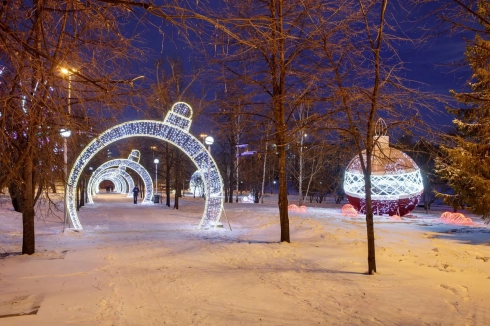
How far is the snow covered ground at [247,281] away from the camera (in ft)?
18.9

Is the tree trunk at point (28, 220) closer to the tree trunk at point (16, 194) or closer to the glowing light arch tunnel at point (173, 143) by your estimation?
the tree trunk at point (16, 194)

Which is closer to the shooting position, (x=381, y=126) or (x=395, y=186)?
(x=381, y=126)

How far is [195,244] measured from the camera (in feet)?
40.9

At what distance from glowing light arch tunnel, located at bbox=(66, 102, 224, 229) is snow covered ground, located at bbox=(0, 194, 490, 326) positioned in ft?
9.14

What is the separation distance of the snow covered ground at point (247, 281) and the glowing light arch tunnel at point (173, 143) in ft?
9.14

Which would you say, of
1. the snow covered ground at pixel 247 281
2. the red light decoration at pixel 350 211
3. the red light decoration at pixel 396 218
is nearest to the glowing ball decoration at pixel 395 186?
the red light decoration at pixel 396 218

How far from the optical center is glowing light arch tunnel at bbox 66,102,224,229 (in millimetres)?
15727

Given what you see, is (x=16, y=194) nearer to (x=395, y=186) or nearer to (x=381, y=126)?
(x=381, y=126)

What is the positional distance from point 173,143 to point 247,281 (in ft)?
32.7

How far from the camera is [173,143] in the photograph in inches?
661

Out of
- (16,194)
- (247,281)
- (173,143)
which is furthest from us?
(173,143)

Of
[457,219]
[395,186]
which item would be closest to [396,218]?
[395,186]

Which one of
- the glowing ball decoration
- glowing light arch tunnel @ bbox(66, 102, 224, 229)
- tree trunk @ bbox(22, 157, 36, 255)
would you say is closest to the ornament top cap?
tree trunk @ bbox(22, 157, 36, 255)

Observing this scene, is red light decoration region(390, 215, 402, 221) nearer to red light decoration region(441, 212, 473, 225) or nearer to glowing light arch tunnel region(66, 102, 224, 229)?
red light decoration region(441, 212, 473, 225)
